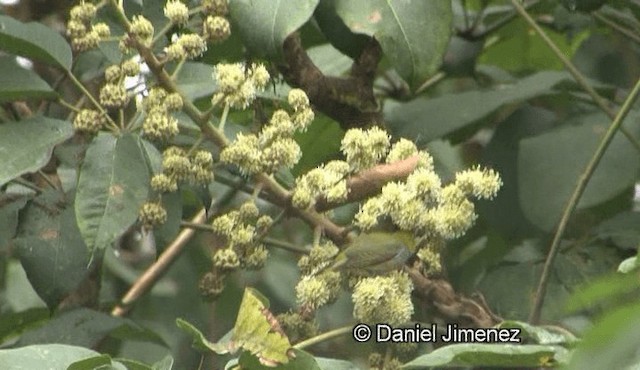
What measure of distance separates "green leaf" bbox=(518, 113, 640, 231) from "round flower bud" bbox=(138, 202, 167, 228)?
52 cm

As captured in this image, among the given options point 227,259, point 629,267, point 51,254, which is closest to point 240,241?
point 227,259

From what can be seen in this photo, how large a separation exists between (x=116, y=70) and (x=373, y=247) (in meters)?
0.26

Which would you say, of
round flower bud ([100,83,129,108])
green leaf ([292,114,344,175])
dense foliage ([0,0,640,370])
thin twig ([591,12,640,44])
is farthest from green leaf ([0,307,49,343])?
thin twig ([591,12,640,44])

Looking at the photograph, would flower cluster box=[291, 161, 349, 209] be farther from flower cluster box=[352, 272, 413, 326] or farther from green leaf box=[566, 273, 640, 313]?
green leaf box=[566, 273, 640, 313]

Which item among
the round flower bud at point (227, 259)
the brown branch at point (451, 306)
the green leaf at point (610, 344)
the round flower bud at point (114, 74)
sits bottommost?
the brown branch at point (451, 306)

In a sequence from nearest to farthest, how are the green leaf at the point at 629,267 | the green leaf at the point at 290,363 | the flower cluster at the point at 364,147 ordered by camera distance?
the green leaf at the point at 629,267 → the green leaf at the point at 290,363 → the flower cluster at the point at 364,147

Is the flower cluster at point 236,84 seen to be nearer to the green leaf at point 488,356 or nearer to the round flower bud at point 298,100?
the round flower bud at point 298,100

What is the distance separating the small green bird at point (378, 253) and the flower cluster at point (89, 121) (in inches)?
9.2

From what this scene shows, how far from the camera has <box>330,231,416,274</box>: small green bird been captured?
915mm

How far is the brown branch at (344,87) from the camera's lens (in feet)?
4.06

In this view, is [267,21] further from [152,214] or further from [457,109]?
[457,109]

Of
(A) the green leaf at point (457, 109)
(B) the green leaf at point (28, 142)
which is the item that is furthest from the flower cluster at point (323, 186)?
(A) the green leaf at point (457, 109)

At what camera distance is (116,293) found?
185cm

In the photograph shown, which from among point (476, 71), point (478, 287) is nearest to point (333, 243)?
point (478, 287)
